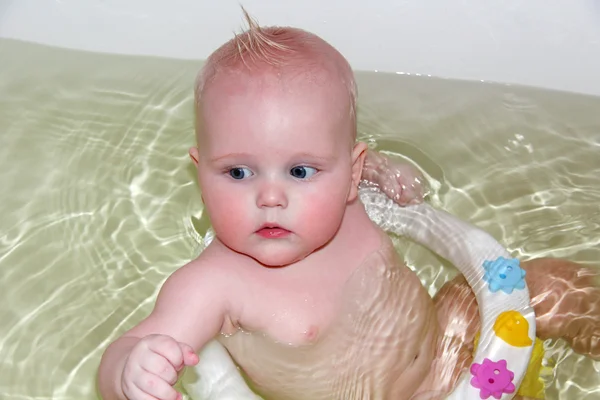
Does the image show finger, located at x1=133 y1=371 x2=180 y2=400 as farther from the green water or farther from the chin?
the green water

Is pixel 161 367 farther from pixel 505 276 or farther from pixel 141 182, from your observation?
pixel 141 182

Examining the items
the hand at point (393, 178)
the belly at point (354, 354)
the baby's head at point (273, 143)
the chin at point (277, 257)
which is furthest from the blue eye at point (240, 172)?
the hand at point (393, 178)

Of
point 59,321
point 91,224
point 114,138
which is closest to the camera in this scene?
point 59,321

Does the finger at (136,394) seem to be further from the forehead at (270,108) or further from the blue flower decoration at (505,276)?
the blue flower decoration at (505,276)

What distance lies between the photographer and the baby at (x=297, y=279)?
113cm

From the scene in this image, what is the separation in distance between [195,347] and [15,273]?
50cm

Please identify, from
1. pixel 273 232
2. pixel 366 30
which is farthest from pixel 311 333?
pixel 366 30

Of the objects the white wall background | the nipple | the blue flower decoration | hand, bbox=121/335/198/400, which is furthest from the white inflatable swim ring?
the white wall background

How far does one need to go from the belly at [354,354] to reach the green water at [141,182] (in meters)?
0.23

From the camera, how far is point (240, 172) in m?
1.16

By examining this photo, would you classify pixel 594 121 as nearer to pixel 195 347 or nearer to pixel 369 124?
pixel 369 124

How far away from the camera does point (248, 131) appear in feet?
3.70

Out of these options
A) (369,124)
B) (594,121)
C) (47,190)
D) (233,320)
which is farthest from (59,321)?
(594,121)

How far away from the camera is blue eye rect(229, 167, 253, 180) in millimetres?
1156
